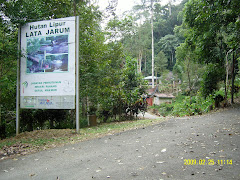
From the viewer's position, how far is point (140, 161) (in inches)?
154

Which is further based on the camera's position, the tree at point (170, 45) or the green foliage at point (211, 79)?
the tree at point (170, 45)

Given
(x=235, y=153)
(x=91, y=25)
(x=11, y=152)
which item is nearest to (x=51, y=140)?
(x=11, y=152)

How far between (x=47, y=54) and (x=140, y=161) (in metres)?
5.19

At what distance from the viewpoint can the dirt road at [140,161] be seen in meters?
3.28

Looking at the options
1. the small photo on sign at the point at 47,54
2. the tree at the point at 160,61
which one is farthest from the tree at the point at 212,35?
the tree at the point at 160,61

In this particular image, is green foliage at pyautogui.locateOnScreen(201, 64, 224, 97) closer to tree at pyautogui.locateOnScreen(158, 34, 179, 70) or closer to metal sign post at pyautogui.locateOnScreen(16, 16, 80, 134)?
metal sign post at pyautogui.locateOnScreen(16, 16, 80, 134)

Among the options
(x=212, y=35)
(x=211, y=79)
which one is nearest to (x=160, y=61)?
(x=211, y=79)

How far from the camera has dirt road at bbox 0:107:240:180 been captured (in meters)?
3.28

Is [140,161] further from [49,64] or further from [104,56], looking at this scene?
[104,56]

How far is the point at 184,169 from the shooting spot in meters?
3.36

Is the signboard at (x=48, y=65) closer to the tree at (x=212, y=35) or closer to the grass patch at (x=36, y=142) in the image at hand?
the grass patch at (x=36, y=142)

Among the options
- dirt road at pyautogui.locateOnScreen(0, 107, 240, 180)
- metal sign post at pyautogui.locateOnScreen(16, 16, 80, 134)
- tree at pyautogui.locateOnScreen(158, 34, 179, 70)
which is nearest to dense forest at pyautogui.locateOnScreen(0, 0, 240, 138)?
metal sign post at pyautogui.locateOnScreen(16, 16, 80, 134)

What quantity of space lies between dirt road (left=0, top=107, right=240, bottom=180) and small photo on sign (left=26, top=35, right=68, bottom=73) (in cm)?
305

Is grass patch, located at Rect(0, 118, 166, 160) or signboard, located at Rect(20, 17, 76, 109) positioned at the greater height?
signboard, located at Rect(20, 17, 76, 109)
